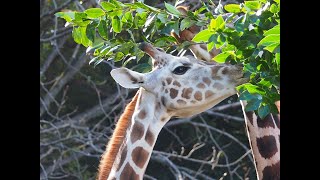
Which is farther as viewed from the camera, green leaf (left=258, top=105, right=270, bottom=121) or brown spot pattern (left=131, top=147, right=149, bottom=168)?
brown spot pattern (left=131, top=147, right=149, bottom=168)

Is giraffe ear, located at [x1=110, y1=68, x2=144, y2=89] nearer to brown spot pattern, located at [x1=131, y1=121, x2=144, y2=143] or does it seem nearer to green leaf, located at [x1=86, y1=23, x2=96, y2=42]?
brown spot pattern, located at [x1=131, y1=121, x2=144, y2=143]

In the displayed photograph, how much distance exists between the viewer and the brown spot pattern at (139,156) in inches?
138

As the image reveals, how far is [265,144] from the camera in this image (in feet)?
11.4

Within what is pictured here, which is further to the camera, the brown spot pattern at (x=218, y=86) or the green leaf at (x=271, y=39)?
the brown spot pattern at (x=218, y=86)

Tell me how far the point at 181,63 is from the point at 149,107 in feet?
0.70

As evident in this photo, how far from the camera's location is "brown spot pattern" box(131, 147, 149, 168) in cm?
→ 350

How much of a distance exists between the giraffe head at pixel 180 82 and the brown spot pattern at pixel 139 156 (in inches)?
7.6

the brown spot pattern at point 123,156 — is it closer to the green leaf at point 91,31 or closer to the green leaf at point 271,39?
the green leaf at point 91,31

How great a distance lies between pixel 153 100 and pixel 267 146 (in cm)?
48

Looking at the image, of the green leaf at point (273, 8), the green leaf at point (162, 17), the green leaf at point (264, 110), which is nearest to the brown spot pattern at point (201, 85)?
the green leaf at point (162, 17)

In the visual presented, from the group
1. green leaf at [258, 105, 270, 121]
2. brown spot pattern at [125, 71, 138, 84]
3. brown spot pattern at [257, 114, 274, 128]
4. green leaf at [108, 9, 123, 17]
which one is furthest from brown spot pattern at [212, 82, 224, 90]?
green leaf at [258, 105, 270, 121]
